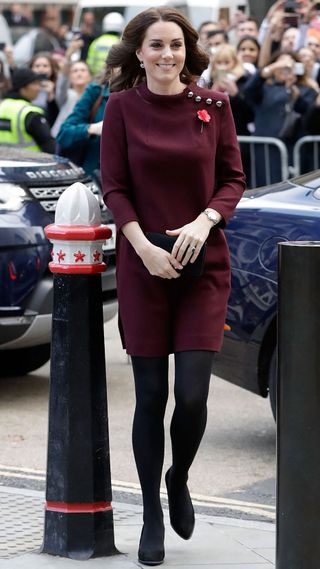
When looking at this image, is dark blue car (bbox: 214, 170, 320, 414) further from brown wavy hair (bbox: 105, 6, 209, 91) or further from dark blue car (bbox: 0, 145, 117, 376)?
brown wavy hair (bbox: 105, 6, 209, 91)

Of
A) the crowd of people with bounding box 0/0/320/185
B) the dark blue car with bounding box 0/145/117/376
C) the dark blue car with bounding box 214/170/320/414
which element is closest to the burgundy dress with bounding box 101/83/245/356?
the dark blue car with bounding box 214/170/320/414

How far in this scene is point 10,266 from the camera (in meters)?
7.68

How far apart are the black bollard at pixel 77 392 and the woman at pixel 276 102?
341 inches

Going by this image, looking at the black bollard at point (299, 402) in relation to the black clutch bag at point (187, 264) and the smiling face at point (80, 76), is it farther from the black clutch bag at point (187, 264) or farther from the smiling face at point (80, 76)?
the smiling face at point (80, 76)

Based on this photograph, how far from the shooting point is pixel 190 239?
4410mm

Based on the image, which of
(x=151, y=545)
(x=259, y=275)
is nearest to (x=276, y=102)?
(x=259, y=275)

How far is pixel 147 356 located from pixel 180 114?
2.77ft

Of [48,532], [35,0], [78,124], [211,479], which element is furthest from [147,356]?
[35,0]

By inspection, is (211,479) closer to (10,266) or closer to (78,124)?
(10,266)

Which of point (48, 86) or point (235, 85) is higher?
point (235, 85)

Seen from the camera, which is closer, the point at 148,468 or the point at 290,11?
the point at 148,468

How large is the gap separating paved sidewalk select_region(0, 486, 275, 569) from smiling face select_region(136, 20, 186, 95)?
1.63m

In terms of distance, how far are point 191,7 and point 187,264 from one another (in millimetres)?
20610

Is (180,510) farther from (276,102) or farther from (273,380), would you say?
(276,102)
